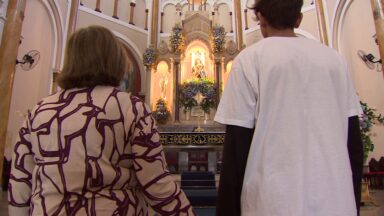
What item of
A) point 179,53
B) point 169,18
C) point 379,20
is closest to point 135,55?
point 179,53

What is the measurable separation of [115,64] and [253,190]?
69 centimetres

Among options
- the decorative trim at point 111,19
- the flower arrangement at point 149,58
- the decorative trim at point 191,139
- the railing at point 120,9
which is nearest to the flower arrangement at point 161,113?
the flower arrangement at point 149,58

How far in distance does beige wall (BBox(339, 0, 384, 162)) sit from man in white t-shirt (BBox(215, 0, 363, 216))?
7.57 meters

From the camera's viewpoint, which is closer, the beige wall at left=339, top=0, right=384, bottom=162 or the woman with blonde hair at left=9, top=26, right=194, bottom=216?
the woman with blonde hair at left=9, top=26, right=194, bottom=216

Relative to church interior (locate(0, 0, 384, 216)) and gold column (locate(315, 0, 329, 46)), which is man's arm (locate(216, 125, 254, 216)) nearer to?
church interior (locate(0, 0, 384, 216))

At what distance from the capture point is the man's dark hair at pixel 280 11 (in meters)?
0.97

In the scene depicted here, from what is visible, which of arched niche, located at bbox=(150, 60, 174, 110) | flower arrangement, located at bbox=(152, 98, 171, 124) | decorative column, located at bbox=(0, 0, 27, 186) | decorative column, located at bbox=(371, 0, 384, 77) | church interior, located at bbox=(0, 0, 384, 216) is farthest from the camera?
arched niche, located at bbox=(150, 60, 174, 110)

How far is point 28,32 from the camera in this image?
24.5 ft

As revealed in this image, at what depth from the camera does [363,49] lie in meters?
7.68

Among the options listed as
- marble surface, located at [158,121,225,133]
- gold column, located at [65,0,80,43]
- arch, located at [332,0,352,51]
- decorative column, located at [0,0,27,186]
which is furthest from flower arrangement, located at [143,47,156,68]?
arch, located at [332,0,352,51]

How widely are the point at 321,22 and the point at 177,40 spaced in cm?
482

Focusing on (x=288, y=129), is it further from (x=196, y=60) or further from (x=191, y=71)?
(x=196, y=60)

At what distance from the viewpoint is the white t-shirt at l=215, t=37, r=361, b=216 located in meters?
0.82

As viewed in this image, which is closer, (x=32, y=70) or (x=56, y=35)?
(x=32, y=70)
